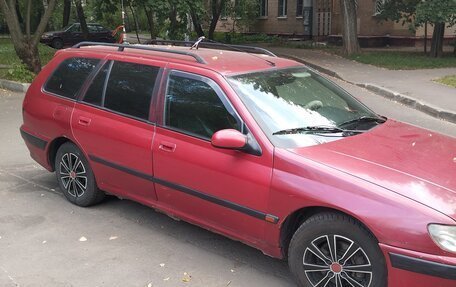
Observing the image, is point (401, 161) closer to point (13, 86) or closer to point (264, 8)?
point (13, 86)

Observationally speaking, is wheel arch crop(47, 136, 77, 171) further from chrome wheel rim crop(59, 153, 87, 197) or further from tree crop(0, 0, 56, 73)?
tree crop(0, 0, 56, 73)

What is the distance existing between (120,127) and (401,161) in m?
2.38

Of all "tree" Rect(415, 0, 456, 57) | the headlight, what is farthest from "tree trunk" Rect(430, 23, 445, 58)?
the headlight

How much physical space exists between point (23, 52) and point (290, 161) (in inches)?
487

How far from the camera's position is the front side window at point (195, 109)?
383cm

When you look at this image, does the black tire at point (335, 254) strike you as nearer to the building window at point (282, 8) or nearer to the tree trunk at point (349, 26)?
the tree trunk at point (349, 26)

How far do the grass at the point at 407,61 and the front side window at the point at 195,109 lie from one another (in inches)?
544

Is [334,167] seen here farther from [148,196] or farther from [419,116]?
[419,116]

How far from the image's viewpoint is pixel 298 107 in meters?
3.96

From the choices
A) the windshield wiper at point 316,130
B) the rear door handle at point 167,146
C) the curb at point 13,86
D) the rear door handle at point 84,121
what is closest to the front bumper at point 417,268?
the windshield wiper at point 316,130

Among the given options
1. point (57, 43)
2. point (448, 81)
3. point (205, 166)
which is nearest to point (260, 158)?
point (205, 166)

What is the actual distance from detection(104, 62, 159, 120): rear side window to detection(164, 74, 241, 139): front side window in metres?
0.25

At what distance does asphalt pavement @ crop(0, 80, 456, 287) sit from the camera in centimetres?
372

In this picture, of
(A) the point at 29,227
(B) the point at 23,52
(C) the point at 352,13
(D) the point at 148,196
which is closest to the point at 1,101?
(B) the point at 23,52
